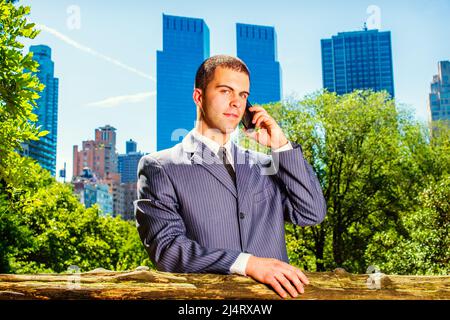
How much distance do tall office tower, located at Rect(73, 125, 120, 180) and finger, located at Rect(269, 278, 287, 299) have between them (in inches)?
375

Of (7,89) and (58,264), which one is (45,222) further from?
(7,89)

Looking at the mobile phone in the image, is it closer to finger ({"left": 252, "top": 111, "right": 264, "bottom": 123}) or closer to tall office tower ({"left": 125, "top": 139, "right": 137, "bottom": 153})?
finger ({"left": 252, "top": 111, "right": 264, "bottom": 123})

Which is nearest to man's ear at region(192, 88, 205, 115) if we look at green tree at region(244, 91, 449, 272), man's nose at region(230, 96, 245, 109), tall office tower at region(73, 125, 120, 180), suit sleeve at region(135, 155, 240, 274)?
man's nose at region(230, 96, 245, 109)

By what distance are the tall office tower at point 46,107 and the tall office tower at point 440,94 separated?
1320cm

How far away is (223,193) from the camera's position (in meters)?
1.51

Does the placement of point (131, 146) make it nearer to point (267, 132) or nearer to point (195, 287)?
point (267, 132)

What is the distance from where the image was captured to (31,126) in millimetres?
5195

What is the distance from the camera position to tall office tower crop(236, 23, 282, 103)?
634 inches

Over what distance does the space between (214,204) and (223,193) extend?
1.6 inches

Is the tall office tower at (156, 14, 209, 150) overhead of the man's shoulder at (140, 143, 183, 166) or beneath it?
overhead

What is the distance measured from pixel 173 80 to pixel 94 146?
719 centimetres

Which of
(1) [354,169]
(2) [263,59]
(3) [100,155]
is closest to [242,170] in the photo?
(3) [100,155]

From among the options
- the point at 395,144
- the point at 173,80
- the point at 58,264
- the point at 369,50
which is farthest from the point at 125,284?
the point at 369,50
